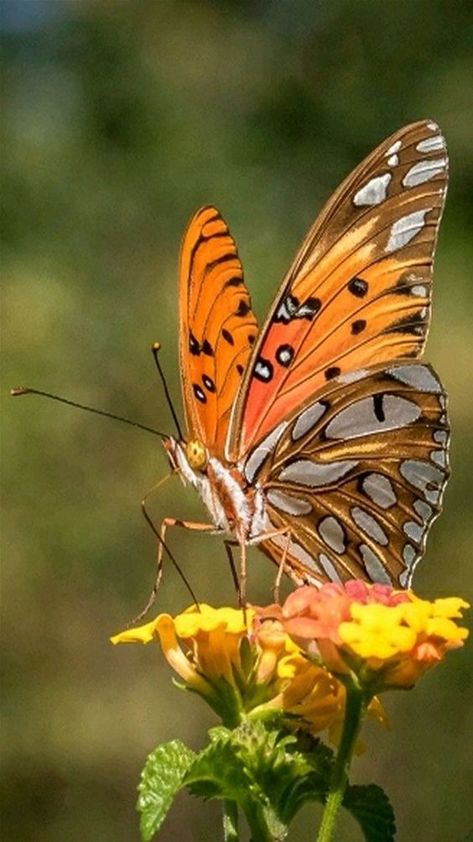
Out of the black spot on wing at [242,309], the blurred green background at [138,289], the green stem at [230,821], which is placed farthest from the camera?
the blurred green background at [138,289]

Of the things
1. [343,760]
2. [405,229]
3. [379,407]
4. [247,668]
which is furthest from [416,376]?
[343,760]

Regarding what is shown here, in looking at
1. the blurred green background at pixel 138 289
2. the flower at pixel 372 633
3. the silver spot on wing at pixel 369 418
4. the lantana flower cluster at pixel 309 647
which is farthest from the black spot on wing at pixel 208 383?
the blurred green background at pixel 138 289

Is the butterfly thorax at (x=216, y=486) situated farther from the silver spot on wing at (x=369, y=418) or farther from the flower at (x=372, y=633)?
the flower at (x=372, y=633)

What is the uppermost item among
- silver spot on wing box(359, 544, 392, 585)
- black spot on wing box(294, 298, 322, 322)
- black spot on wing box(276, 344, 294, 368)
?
black spot on wing box(294, 298, 322, 322)

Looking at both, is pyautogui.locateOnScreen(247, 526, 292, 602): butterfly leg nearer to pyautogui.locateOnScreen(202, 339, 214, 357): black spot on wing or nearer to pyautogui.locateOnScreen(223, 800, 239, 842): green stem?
pyautogui.locateOnScreen(202, 339, 214, 357): black spot on wing

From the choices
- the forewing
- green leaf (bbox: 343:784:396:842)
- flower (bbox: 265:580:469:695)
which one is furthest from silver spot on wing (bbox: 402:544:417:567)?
green leaf (bbox: 343:784:396:842)

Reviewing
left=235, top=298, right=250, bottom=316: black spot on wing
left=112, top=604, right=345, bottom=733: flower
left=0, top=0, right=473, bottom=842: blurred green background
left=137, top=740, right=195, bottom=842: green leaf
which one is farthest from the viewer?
left=0, top=0, right=473, bottom=842: blurred green background
